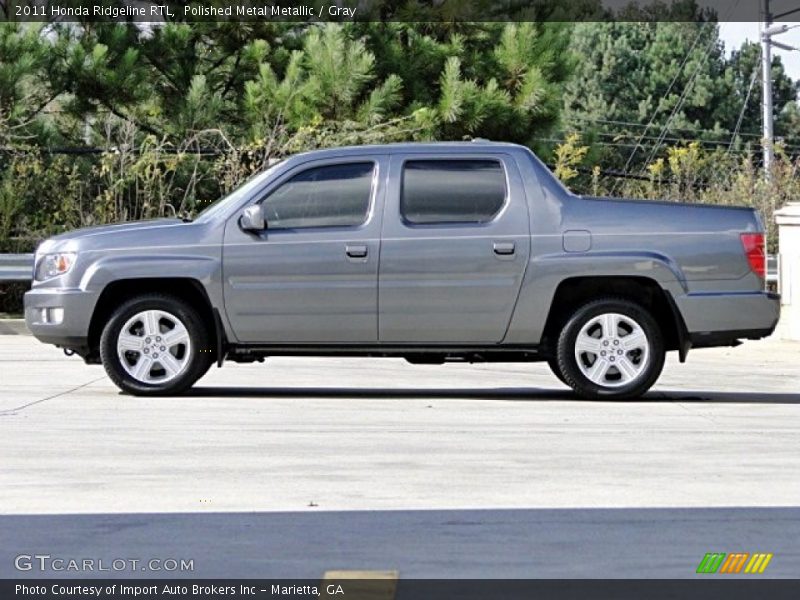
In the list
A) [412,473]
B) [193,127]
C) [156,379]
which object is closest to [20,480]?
[412,473]

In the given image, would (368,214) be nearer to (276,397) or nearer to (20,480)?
(276,397)

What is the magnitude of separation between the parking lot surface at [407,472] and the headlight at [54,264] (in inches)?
35.8

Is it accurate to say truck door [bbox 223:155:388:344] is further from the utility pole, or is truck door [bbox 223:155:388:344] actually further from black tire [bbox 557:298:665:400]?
the utility pole

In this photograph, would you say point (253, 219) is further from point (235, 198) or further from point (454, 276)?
point (454, 276)

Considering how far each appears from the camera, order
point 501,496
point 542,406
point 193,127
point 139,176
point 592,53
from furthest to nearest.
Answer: point 592,53, point 193,127, point 139,176, point 542,406, point 501,496

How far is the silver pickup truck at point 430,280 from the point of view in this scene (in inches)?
569

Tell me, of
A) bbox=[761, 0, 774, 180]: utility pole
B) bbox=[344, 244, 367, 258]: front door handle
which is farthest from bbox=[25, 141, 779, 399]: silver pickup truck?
bbox=[761, 0, 774, 180]: utility pole

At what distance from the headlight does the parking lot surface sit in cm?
91

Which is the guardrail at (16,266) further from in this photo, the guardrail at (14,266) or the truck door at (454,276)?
the truck door at (454,276)

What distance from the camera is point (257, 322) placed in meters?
14.5

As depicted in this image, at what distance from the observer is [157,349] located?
14602 mm

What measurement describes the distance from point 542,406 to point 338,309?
1.62m

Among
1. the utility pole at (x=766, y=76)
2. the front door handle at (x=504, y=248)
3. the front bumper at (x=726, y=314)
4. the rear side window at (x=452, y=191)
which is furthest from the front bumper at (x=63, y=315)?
the utility pole at (x=766, y=76)

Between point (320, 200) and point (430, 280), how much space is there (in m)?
1.03
